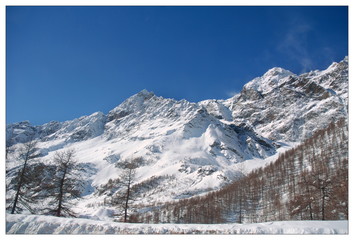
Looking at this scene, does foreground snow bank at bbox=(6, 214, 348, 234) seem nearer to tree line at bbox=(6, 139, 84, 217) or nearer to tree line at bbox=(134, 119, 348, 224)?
tree line at bbox=(6, 139, 84, 217)

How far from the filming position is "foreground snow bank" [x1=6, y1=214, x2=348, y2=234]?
1237 centimetres

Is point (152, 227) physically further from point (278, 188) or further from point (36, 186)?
point (278, 188)

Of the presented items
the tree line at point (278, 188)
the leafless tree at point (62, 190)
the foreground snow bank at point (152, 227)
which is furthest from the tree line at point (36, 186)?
the tree line at point (278, 188)

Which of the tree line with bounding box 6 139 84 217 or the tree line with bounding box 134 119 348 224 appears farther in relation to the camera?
the tree line with bounding box 134 119 348 224

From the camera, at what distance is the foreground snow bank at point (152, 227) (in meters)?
12.4

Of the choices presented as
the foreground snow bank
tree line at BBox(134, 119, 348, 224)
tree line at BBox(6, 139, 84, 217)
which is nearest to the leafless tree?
tree line at BBox(6, 139, 84, 217)

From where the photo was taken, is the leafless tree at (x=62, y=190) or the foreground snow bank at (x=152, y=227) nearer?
the foreground snow bank at (x=152, y=227)

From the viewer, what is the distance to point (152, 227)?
1405 cm

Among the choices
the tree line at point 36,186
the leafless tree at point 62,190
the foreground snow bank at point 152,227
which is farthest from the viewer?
the leafless tree at point 62,190

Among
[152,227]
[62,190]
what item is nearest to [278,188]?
[62,190]

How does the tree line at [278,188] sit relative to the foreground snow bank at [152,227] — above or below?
above

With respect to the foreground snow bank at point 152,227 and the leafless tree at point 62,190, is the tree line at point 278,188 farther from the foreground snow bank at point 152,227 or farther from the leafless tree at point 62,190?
the foreground snow bank at point 152,227
